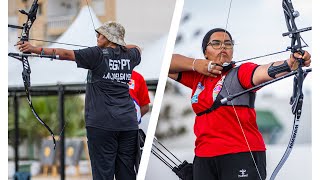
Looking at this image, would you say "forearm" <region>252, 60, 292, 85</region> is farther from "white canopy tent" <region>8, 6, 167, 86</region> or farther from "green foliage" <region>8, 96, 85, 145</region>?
"green foliage" <region>8, 96, 85, 145</region>

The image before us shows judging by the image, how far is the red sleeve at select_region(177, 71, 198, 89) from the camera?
2102 millimetres

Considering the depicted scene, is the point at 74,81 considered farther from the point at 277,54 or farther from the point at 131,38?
the point at 277,54

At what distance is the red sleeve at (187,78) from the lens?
6.89 feet

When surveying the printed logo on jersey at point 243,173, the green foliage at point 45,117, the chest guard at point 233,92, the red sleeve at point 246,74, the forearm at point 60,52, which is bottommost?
the printed logo on jersey at point 243,173

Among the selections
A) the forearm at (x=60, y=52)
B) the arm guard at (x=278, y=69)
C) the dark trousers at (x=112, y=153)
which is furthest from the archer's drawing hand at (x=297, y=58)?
the forearm at (x=60, y=52)

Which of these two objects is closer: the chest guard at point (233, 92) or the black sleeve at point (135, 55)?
the chest guard at point (233, 92)

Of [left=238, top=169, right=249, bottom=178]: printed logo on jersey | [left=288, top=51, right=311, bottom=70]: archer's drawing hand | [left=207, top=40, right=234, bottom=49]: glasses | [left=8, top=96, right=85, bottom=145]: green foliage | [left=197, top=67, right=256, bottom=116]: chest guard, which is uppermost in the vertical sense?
[left=207, top=40, right=234, bottom=49]: glasses

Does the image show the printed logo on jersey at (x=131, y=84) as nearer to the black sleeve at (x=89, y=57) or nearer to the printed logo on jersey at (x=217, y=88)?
the black sleeve at (x=89, y=57)

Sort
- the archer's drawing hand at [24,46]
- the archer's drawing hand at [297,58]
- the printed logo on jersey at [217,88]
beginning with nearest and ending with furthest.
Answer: the archer's drawing hand at [297,58], the printed logo on jersey at [217,88], the archer's drawing hand at [24,46]

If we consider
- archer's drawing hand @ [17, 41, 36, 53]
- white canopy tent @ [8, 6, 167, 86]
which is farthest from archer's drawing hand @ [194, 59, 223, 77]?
archer's drawing hand @ [17, 41, 36, 53]

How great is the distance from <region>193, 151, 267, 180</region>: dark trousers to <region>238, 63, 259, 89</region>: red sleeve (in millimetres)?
200

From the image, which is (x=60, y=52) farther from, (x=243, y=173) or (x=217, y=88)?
(x=243, y=173)

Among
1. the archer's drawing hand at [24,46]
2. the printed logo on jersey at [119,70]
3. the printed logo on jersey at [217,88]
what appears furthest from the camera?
the archer's drawing hand at [24,46]
